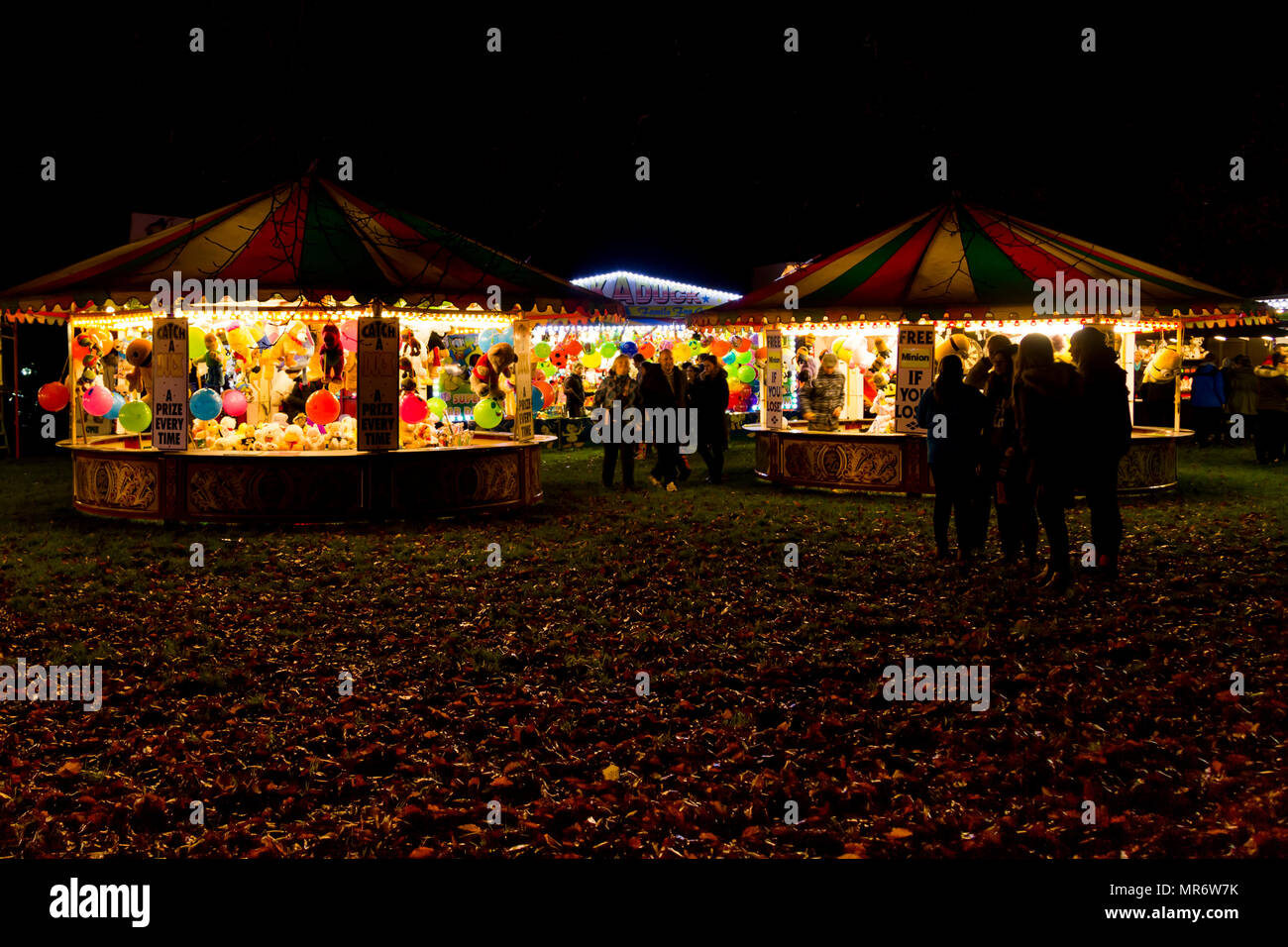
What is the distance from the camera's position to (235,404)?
1220cm

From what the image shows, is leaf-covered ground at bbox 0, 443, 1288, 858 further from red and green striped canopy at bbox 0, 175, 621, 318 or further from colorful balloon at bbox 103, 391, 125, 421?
colorful balloon at bbox 103, 391, 125, 421

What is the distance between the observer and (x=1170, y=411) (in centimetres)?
2256

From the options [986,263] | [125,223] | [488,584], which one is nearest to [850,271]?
[986,263]

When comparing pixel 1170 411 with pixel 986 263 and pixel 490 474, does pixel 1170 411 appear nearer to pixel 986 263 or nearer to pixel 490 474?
pixel 986 263

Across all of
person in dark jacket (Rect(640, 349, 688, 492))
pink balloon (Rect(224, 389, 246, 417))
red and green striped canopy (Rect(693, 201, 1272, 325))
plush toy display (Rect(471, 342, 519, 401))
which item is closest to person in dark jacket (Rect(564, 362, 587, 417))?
person in dark jacket (Rect(640, 349, 688, 492))

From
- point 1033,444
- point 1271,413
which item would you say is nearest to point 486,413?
point 1033,444

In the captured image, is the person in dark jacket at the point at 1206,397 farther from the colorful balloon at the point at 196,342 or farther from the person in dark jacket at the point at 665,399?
the colorful balloon at the point at 196,342

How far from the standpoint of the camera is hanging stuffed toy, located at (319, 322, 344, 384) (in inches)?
496

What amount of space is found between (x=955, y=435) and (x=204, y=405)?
765cm

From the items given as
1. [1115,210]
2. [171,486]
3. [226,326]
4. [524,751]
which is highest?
[1115,210]

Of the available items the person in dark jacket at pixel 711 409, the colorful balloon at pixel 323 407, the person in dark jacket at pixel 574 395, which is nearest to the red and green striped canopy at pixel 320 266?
the colorful balloon at pixel 323 407

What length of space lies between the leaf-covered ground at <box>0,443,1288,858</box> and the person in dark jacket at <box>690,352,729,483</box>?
206 inches

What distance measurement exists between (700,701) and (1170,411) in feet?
65.5

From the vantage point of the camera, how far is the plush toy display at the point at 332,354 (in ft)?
41.3
